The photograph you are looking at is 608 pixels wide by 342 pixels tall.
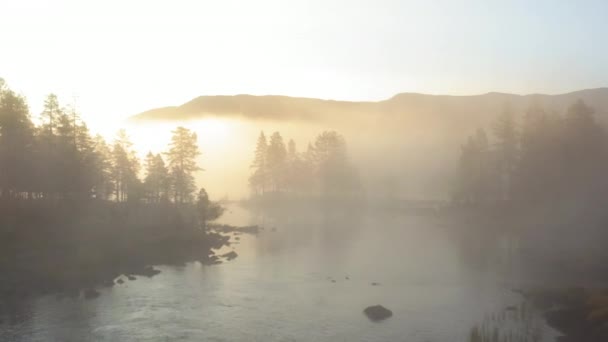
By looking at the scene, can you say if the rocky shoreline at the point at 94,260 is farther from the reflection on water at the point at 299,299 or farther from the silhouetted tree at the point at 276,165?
the silhouetted tree at the point at 276,165

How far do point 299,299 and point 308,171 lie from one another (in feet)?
278

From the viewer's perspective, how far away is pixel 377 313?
32.8 m

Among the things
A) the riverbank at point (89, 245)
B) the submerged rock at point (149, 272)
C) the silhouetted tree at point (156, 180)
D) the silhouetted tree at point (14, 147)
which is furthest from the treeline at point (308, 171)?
the submerged rock at point (149, 272)

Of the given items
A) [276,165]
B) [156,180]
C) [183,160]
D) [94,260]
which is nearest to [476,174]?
[276,165]

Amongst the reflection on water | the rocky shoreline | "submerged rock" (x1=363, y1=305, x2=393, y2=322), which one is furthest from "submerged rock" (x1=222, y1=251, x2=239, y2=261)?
"submerged rock" (x1=363, y1=305, x2=393, y2=322)

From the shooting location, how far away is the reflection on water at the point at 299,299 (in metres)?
30.1

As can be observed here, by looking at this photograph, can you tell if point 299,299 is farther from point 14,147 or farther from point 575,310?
point 14,147

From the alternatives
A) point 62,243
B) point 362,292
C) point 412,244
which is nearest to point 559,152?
point 412,244

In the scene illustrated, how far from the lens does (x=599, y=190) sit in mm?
65062

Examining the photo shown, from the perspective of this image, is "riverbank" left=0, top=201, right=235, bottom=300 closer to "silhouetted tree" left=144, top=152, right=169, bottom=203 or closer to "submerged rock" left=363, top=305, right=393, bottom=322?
"silhouetted tree" left=144, top=152, right=169, bottom=203

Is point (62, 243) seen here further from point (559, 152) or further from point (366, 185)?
point (366, 185)

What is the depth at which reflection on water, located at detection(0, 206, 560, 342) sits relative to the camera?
30.1 meters

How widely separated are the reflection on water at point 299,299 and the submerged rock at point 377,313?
0.53 meters

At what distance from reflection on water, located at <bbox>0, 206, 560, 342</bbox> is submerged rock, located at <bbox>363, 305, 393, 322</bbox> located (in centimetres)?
53
